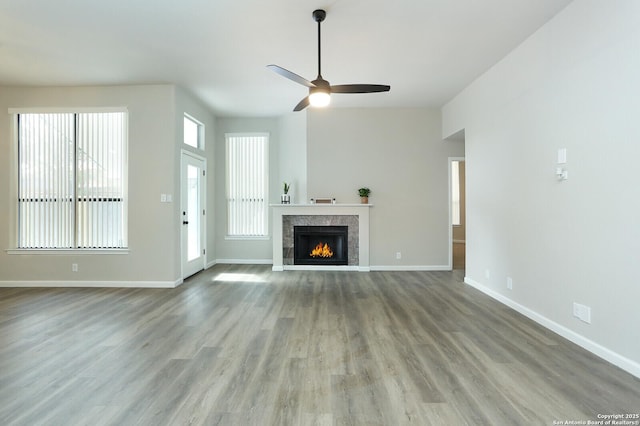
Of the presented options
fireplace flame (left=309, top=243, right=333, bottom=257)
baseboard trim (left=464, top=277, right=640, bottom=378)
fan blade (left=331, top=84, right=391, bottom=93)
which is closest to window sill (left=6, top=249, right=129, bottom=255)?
fireplace flame (left=309, top=243, right=333, bottom=257)

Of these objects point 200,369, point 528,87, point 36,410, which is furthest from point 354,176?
point 36,410

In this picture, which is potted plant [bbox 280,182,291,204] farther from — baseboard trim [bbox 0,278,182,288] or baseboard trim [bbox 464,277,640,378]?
baseboard trim [bbox 464,277,640,378]

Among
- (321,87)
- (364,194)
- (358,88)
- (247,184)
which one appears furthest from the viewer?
(247,184)

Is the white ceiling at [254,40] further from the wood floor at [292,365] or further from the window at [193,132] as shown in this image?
the wood floor at [292,365]

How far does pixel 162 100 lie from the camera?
467cm

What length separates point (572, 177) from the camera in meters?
2.79

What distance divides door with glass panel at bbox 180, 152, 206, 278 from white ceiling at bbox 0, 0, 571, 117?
133cm

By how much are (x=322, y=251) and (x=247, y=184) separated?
205 cm

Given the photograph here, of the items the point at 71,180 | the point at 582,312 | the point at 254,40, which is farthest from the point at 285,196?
the point at 582,312

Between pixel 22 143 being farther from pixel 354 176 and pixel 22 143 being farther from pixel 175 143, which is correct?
pixel 354 176

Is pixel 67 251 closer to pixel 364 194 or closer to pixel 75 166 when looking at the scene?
pixel 75 166

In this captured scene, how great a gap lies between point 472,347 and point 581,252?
1.22 m

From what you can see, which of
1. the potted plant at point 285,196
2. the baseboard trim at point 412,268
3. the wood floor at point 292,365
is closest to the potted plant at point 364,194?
the baseboard trim at point 412,268

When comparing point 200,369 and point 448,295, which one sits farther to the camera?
point 448,295
